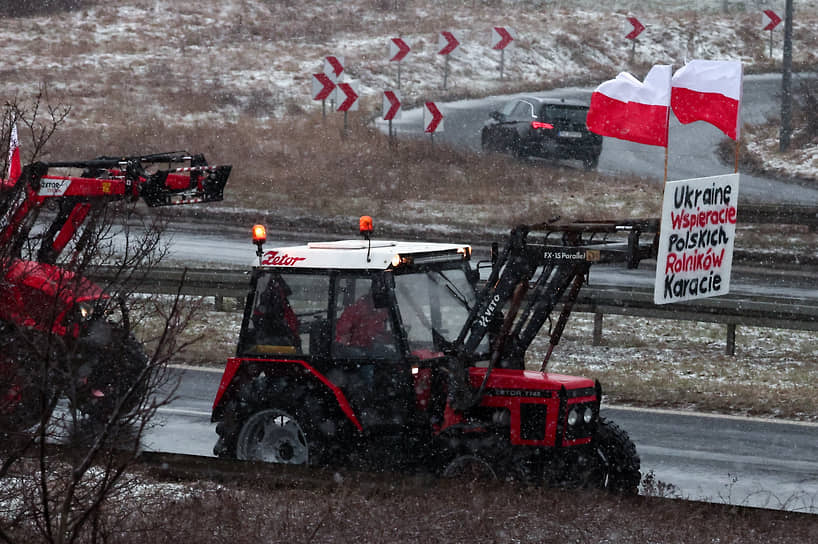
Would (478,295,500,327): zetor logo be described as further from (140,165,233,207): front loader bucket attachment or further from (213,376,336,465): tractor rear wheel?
(140,165,233,207): front loader bucket attachment

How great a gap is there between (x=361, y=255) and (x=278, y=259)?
70 cm

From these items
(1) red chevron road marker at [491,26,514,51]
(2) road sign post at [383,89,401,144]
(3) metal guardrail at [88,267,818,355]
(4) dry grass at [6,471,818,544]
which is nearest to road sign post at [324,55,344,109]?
(2) road sign post at [383,89,401,144]

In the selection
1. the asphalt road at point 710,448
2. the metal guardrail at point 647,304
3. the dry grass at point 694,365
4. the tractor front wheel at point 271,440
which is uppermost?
the tractor front wheel at point 271,440

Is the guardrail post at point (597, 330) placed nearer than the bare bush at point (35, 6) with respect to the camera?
Yes

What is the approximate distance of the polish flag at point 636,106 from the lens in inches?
318

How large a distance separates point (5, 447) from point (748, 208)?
14.7 metres

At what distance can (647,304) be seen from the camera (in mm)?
13398

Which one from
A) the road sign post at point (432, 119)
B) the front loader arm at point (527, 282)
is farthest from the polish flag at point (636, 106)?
the road sign post at point (432, 119)

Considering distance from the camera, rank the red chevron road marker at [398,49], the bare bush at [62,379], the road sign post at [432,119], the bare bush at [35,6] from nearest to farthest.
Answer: the bare bush at [62,379], the road sign post at [432,119], the red chevron road marker at [398,49], the bare bush at [35,6]

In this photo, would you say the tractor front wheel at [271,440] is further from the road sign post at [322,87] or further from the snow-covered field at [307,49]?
the snow-covered field at [307,49]

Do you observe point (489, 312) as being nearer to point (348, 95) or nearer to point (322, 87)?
point (322, 87)

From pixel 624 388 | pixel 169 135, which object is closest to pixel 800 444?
pixel 624 388

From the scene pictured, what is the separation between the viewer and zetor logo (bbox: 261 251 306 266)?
26.2 feet

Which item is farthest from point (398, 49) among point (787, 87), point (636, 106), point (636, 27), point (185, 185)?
point (636, 106)
